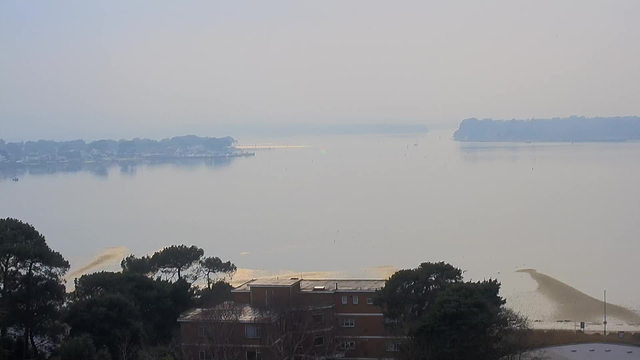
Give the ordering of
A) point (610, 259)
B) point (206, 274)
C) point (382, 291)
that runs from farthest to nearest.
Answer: point (610, 259) < point (206, 274) < point (382, 291)

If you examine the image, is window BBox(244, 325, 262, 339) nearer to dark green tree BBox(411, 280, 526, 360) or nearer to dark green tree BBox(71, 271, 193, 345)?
dark green tree BBox(71, 271, 193, 345)

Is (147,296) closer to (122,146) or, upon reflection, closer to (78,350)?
(78,350)

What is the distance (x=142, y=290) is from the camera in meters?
6.07

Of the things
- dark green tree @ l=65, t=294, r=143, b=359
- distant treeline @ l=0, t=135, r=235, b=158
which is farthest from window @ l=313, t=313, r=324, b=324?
distant treeline @ l=0, t=135, r=235, b=158

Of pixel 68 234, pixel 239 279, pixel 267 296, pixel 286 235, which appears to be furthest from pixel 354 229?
pixel 267 296

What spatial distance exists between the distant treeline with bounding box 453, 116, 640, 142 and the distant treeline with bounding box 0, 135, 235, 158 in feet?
55.1

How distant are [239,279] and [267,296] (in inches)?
147

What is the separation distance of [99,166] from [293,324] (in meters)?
30.1

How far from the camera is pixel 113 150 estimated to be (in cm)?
4156

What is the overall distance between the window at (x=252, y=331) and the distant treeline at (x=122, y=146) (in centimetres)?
3472

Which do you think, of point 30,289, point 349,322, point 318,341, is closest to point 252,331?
point 318,341

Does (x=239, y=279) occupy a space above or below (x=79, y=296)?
below

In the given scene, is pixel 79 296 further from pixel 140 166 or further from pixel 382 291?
pixel 140 166

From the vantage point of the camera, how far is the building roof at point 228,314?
17.6 ft
